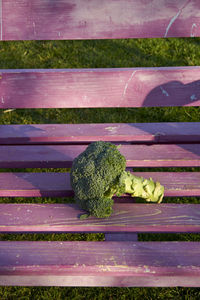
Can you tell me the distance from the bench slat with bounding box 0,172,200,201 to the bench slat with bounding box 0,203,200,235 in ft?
0.36

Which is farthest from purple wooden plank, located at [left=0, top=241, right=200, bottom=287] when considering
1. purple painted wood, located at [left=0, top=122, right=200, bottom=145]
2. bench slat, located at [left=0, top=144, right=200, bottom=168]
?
purple painted wood, located at [left=0, top=122, right=200, bottom=145]

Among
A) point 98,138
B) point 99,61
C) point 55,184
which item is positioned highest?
point 99,61

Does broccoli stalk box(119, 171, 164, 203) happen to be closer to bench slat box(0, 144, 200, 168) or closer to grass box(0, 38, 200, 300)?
bench slat box(0, 144, 200, 168)

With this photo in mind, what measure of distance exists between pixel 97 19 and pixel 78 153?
0.83m

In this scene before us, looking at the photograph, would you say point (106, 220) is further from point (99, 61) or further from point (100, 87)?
point (99, 61)

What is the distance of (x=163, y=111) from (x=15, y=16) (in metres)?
1.94

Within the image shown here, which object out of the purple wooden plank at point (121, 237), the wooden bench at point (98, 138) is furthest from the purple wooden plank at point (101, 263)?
the purple wooden plank at point (121, 237)

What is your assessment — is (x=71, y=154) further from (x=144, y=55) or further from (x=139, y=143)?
(x=144, y=55)

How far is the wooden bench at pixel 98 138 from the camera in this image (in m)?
1.38

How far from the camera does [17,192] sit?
1.69 m

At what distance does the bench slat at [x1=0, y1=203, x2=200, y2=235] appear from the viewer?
151cm

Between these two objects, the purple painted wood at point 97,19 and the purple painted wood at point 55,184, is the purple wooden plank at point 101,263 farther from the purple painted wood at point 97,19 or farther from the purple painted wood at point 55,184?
the purple painted wood at point 97,19

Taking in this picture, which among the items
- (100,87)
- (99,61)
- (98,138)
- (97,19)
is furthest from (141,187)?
(99,61)

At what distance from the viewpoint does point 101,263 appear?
4.44ft
